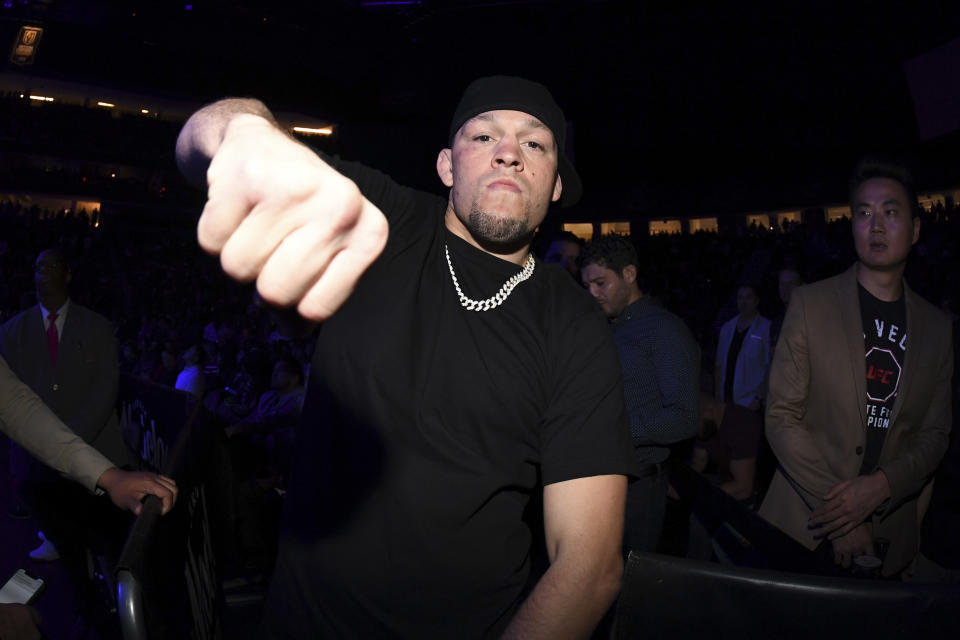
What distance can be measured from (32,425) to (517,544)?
5.94 feet

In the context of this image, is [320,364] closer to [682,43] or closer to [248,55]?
[682,43]

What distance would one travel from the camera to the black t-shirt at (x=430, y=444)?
1259 millimetres

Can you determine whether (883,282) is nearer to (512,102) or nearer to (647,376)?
(647,376)

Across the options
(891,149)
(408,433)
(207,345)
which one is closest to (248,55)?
(207,345)

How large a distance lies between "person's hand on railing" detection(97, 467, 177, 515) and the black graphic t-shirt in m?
2.13

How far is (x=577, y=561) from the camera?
49.3 inches

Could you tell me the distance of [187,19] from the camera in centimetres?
1670

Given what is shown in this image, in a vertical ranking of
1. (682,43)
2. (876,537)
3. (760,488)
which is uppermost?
(682,43)

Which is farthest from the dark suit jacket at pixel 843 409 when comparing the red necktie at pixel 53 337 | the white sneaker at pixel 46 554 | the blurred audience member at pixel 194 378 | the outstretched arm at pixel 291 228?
the blurred audience member at pixel 194 378

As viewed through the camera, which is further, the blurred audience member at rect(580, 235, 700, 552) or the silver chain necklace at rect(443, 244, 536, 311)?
the blurred audience member at rect(580, 235, 700, 552)

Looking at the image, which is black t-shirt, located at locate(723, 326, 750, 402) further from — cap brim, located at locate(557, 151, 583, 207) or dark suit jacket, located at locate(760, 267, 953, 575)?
cap brim, located at locate(557, 151, 583, 207)

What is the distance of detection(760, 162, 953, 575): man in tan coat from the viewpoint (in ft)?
6.78

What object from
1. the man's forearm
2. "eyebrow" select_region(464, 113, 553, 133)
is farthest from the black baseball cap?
the man's forearm

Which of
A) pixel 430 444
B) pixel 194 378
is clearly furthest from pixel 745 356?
pixel 194 378
